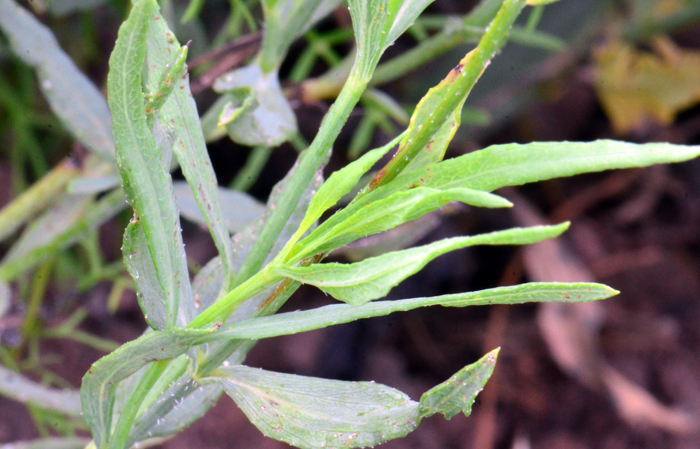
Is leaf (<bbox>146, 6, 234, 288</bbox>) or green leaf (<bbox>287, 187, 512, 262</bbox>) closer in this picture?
green leaf (<bbox>287, 187, 512, 262</bbox>)

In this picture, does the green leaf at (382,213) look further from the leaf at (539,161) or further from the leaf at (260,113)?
the leaf at (260,113)

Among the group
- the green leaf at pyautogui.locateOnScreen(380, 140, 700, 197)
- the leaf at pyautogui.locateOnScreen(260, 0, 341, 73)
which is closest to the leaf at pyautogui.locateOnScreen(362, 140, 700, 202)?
the green leaf at pyautogui.locateOnScreen(380, 140, 700, 197)

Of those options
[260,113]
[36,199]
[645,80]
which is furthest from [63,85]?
[645,80]

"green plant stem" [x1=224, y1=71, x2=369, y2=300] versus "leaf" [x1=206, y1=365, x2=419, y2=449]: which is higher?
"green plant stem" [x1=224, y1=71, x2=369, y2=300]

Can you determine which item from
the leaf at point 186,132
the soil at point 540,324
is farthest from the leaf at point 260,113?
the soil at point 540,324

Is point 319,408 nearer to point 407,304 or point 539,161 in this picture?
point 407,304

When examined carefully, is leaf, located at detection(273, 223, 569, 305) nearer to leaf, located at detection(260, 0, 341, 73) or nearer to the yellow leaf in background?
leaf, located at detection(260, 0, 341, 73)
